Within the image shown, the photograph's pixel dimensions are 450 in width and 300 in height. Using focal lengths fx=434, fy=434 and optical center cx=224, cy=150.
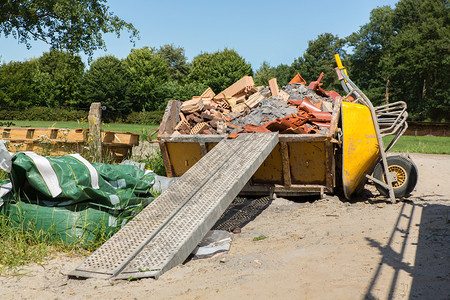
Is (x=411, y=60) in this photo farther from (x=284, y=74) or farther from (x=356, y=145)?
(x=356, y=145)

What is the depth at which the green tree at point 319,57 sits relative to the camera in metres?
65.7

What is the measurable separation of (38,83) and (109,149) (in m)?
57.8

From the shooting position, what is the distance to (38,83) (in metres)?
61.0

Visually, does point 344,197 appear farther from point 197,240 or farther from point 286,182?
point 197,240

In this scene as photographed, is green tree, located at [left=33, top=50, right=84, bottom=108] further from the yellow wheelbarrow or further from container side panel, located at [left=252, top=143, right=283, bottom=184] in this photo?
the yellow wheelbarrow

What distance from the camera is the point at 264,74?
225 ft

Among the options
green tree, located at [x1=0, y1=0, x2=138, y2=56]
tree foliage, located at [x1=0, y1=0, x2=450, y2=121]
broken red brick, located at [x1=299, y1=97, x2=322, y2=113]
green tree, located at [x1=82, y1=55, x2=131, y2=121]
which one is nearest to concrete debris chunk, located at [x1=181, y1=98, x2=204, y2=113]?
broken red brick, located at [x1=299, y1=97, x2=322, y2=113]

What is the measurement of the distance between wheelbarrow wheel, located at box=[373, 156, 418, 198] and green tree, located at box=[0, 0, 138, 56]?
1622 cm

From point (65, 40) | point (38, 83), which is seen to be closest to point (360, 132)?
point (65, 40)

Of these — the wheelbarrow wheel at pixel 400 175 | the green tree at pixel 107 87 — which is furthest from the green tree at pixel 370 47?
the wheelbarrow wheel at pixel 400 175

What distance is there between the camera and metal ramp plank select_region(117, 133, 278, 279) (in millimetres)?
3844

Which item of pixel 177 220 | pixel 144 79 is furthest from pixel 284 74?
pixel 177 220

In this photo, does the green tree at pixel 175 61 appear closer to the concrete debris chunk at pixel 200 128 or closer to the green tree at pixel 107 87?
the green tree at pixel 107 87

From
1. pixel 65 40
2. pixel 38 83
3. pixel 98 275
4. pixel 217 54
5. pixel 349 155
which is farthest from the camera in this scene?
pixel 217 54
